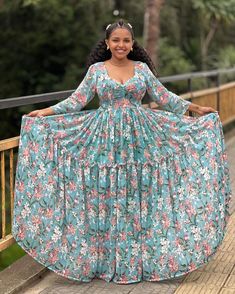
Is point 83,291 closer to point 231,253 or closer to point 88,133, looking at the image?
point 88,133

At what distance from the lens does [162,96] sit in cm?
505

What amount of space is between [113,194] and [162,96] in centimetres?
73

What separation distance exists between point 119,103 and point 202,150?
2.03 feet

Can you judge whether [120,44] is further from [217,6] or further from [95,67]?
[217,6]

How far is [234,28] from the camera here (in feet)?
102

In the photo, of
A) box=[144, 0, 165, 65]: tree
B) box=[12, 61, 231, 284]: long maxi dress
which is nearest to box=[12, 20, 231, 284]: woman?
box=[12, 61, 231, 284]: long maxi dress

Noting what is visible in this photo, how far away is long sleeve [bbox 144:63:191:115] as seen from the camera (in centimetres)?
500

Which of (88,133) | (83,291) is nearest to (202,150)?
(88,133)

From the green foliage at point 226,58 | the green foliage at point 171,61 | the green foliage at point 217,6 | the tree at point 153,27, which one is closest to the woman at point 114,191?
the tree at point 153,27

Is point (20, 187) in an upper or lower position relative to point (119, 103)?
lower

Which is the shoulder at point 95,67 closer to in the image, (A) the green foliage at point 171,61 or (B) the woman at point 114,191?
(B) the woman at point 114,191

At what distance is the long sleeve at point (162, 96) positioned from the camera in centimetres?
500

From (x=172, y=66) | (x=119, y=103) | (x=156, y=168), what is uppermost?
(x=119, y=103)

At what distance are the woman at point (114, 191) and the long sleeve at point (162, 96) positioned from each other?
0.09 metres
